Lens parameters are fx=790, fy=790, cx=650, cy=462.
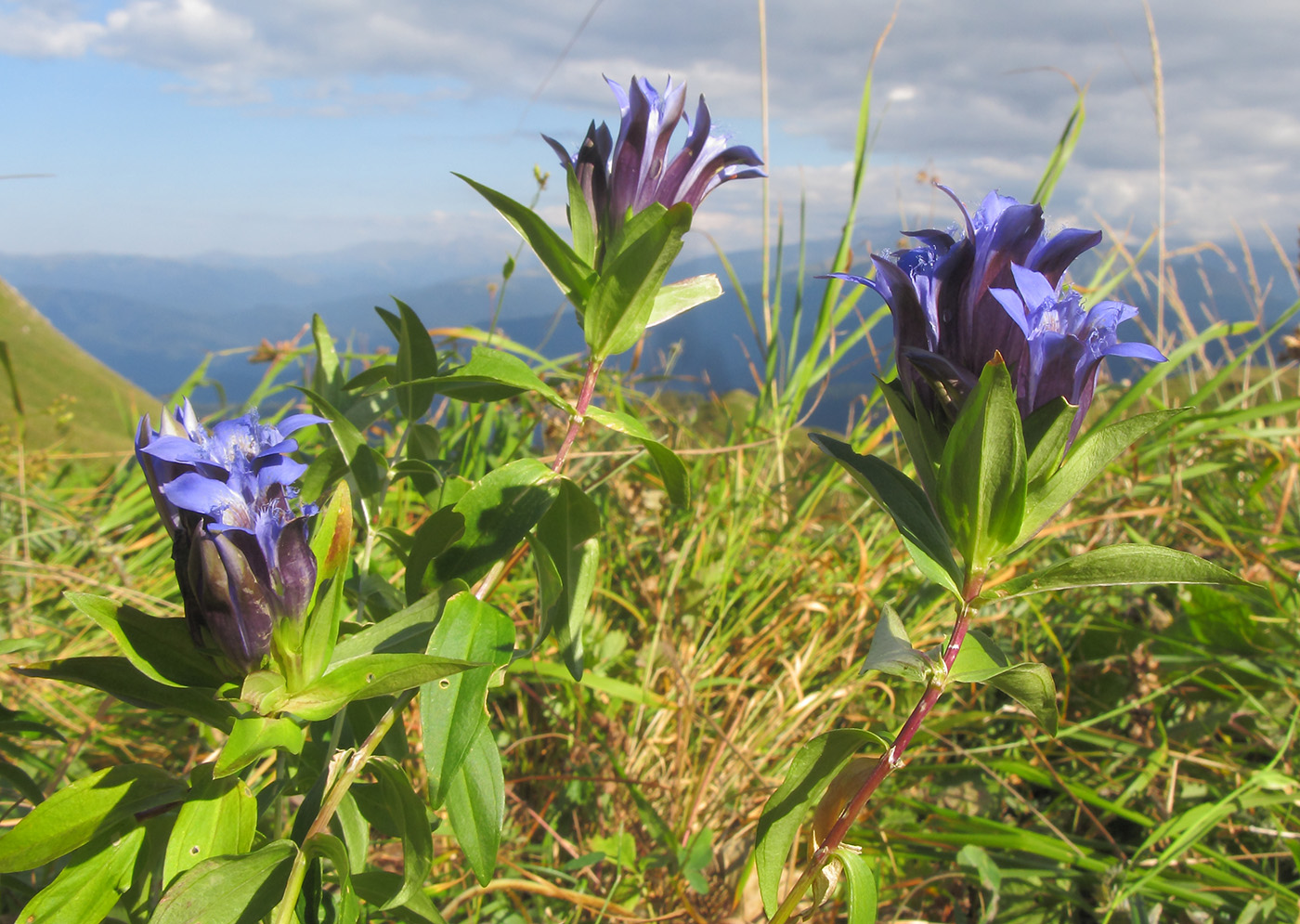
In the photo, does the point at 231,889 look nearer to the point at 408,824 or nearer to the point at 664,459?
the point at 408,824

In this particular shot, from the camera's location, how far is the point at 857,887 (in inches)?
34.7

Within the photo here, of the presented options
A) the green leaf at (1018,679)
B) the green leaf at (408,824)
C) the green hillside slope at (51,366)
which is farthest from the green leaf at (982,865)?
the green hillside slope at (51,366)

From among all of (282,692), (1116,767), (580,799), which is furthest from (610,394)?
(282,692)

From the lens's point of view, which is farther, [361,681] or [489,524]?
[489,524]

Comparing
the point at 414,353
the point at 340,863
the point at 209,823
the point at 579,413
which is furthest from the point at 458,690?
the point at 414,353

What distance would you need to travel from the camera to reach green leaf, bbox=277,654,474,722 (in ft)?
2.45

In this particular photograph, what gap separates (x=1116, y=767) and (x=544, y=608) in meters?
1.63

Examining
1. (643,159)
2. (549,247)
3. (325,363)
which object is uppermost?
(643,159)

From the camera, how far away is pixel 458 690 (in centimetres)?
85

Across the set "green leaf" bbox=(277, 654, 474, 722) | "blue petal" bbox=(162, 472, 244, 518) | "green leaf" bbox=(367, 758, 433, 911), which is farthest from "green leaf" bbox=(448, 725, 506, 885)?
"blue petal" bbox=(162, 472, 244, 518)

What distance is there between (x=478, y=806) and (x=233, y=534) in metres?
0.40

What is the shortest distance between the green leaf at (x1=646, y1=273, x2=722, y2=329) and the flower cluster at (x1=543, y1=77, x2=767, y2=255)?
12 centimetres

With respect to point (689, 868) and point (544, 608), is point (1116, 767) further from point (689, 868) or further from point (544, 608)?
point (544, 608)

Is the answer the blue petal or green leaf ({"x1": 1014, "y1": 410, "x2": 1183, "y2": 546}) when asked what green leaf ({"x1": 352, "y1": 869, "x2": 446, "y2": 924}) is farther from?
green leaf ({"x1": 1014, "y1": 410, "x2": 1183, "y2": 546})
